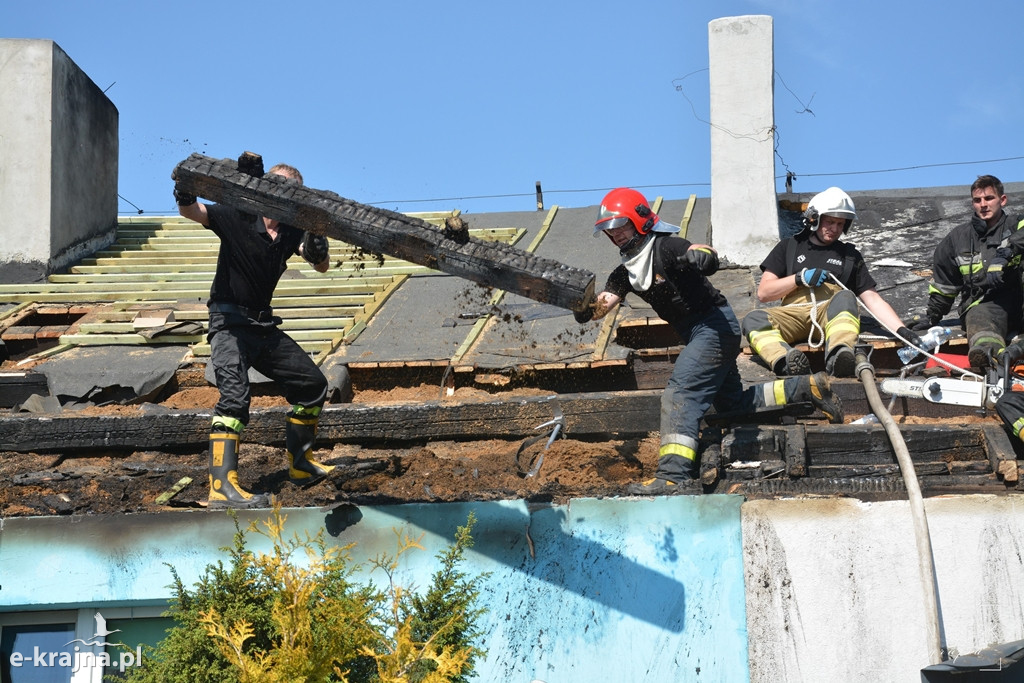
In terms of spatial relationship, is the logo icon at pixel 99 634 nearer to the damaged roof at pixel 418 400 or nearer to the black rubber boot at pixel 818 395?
the damaged roof at pixel 418 400

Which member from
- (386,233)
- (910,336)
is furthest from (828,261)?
(386,233)

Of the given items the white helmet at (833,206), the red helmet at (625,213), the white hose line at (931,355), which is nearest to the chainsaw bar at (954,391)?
the white hose line at (931,355)

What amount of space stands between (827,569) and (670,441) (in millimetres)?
1029

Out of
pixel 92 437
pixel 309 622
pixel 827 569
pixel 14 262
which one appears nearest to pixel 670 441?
pixel 827 569

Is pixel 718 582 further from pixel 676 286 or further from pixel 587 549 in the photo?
pixel 676 286

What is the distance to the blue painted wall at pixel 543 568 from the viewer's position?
17.2 feet

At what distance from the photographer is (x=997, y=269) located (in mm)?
6832

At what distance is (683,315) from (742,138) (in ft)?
14.2

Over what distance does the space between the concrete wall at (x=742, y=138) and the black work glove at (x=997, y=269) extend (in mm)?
2732

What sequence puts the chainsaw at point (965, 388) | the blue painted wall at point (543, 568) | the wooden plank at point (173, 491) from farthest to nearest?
the wooden plank at point (173, 491) < the chainsaw at point (965, 388) < the blue painted wall at point (543, 568)

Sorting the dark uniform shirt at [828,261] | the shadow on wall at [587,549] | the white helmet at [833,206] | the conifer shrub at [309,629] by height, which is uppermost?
the white helmet at [833,206]

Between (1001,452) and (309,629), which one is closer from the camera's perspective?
(309,629)

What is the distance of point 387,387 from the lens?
7.65 meters

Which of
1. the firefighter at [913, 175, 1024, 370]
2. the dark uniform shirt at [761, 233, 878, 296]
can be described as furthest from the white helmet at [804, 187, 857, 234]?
the firefighter at [913, 175, 1024, 370]
